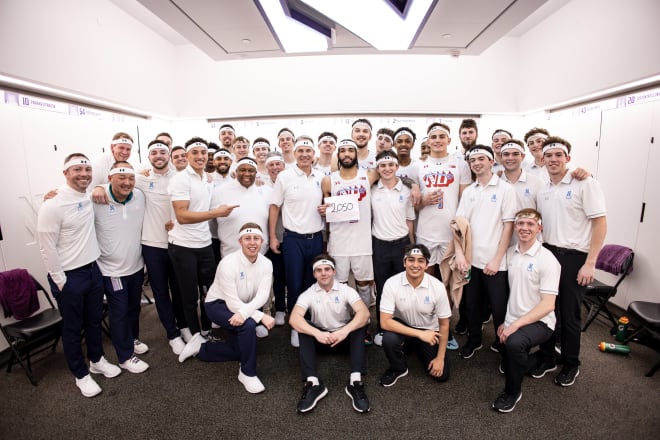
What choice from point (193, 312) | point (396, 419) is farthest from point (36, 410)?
Answer: point (396, 419)

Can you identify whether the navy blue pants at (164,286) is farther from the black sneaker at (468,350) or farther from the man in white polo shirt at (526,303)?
the man in white polo shirt at (526,303)

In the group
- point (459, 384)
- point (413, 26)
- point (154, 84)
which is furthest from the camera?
point (154, 84)

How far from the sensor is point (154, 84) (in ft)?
18.7

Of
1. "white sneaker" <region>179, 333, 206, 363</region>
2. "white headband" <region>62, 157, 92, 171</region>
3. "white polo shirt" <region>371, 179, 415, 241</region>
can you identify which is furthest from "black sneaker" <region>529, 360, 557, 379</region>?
"white headband" <region>62, 157, 92, 171</region>

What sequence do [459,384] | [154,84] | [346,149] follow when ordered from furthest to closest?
[154,84] < [346,149] < [459,384]

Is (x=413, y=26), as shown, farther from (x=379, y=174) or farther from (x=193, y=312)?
(x=193, y=312)

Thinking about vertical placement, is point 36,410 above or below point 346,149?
below

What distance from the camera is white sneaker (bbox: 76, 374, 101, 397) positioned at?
2709mm

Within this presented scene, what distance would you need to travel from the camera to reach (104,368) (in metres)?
2.97

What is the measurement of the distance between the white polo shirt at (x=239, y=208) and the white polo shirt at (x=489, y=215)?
2.06m

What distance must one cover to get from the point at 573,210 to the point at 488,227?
0.66m

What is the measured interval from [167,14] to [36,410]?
10.8 feet

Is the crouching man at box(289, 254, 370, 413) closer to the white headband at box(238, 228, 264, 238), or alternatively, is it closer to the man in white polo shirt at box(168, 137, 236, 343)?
the white headband at box(238, 228, 264, 238)

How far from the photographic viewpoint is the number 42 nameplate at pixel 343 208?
301 cm
